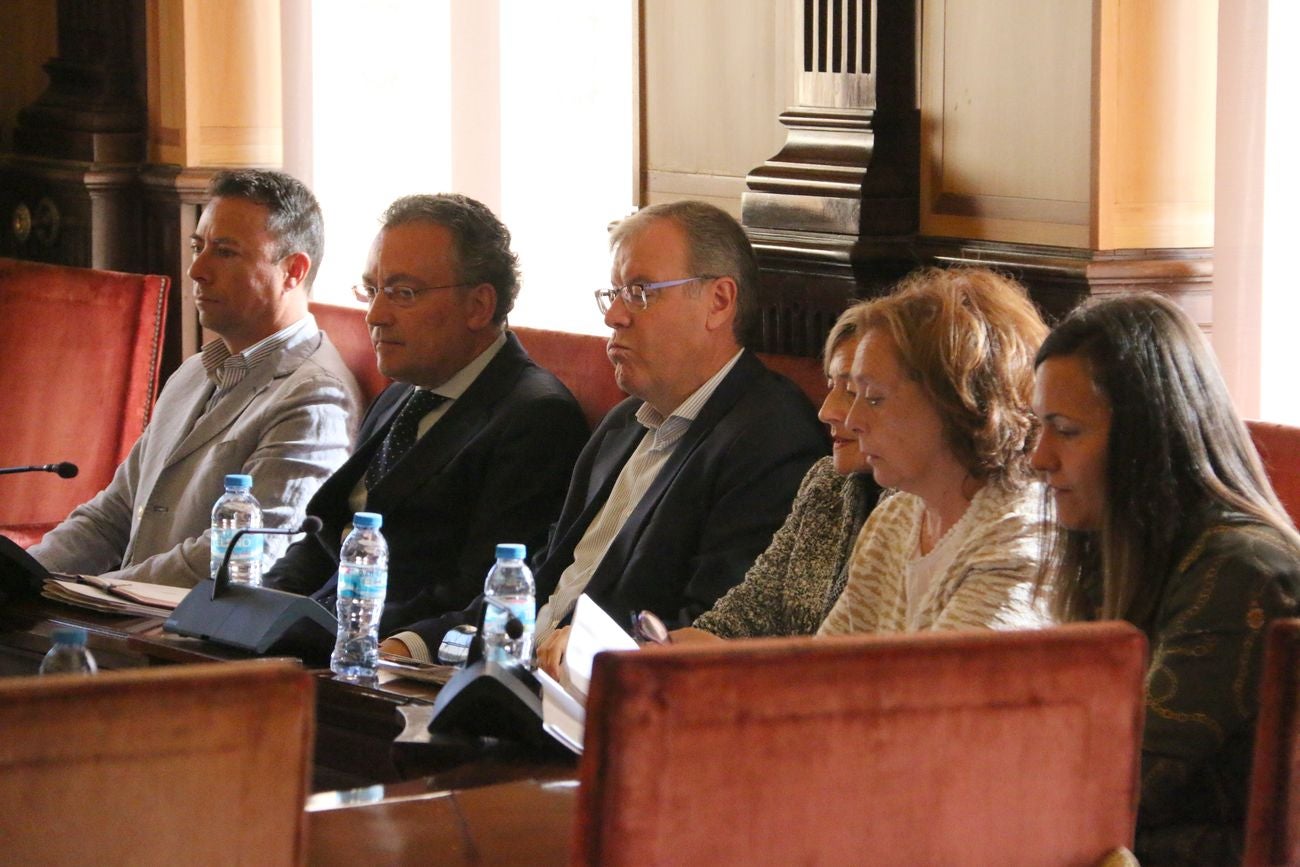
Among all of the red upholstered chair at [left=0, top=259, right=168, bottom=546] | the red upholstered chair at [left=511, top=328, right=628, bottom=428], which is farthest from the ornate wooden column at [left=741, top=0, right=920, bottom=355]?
the red upholstered chair at [left=0, top=259, right=168, bottom=546]

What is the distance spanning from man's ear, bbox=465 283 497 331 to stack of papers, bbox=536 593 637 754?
4.47 feet

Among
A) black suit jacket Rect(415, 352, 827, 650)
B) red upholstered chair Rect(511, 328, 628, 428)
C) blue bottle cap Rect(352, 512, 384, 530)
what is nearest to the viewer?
blue bottle cap Rect(352, 512, 384, 530)

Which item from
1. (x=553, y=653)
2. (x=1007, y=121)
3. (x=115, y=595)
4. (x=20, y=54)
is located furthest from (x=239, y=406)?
(x=20, y=54)

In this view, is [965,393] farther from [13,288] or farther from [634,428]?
[13,288]

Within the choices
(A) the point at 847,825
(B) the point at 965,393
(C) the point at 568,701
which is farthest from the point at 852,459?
(A) the point at 847,825

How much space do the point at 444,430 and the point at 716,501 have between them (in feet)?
2.40

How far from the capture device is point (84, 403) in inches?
182

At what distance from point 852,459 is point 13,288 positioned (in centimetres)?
290

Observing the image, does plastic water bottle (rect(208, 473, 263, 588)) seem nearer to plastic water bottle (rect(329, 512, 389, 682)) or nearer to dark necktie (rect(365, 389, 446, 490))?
dark necktie (rect(365, 389, 446, 490))

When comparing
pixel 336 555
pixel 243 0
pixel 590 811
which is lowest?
pixel 336 555

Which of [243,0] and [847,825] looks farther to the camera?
[243,0]

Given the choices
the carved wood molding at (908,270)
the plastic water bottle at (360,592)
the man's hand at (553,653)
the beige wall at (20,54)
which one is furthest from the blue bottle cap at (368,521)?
the beige wall at (20,54)

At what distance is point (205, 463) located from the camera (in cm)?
373

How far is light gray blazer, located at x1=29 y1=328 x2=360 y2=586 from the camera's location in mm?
3609
